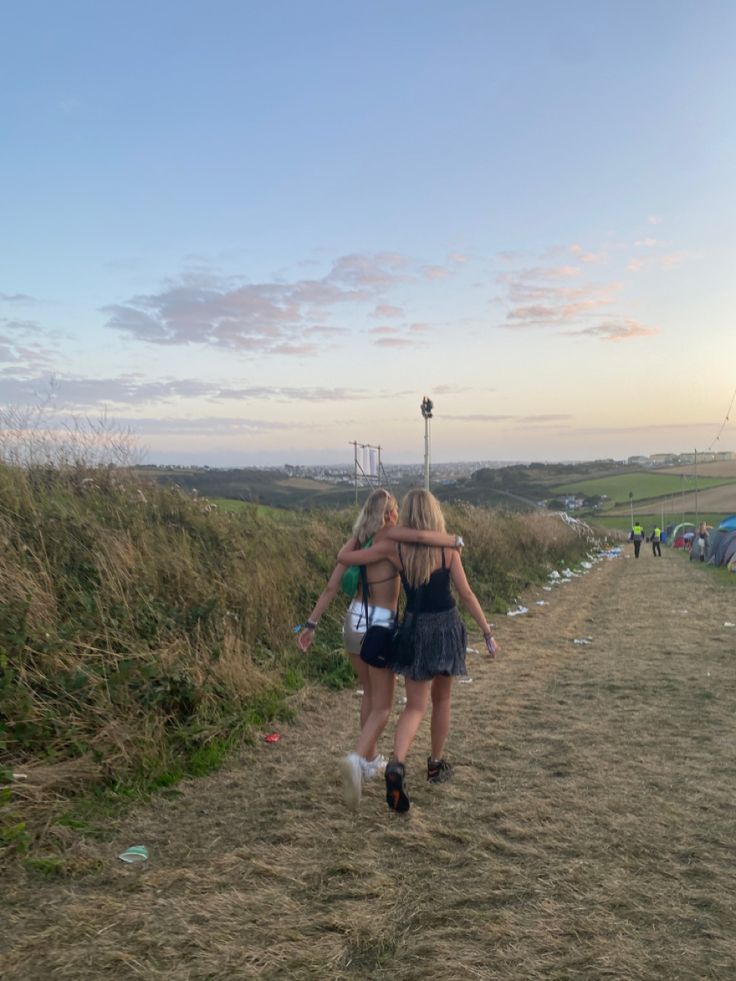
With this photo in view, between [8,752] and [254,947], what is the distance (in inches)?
87.0

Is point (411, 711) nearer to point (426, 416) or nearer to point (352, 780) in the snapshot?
point (352, 780)

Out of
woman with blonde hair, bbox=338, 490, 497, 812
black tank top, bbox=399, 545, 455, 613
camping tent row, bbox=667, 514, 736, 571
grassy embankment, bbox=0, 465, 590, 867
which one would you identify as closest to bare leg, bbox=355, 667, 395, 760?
woman with blonde hair, bbox=338, 490, 497, 812

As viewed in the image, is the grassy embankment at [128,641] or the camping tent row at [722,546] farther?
the camping tent row at [722,546]

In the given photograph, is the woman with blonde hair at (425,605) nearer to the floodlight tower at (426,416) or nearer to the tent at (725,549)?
the floodlight tower at (426,416)

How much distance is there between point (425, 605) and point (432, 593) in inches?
3.5

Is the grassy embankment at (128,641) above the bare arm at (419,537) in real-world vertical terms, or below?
below

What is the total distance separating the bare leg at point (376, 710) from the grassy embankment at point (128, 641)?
1203mm

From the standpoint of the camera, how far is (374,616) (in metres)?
4.65

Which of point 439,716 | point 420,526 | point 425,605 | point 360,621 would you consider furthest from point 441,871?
point 420,526

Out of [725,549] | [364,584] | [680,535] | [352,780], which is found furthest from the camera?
[680,535]

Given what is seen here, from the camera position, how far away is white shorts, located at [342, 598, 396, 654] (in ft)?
15.3

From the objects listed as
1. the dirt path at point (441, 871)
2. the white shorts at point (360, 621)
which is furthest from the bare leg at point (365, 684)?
the dirt path at point (441, 871)

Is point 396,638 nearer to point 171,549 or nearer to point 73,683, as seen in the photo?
point 73,683

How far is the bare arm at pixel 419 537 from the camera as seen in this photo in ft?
14.9
